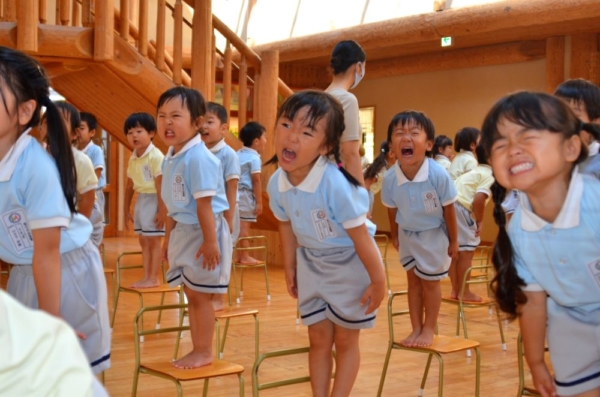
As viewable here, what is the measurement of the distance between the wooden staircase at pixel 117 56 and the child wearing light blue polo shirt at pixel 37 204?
142 inches

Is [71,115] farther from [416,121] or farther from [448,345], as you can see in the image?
[448,345]

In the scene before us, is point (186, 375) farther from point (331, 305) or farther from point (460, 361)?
point (460, 361)

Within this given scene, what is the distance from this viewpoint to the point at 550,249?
79.4 inches

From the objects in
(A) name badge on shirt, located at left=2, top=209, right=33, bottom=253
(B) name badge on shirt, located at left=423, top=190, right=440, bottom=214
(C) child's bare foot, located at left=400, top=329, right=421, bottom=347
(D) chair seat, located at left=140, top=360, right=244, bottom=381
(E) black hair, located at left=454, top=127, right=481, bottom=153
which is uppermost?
(E) black hair, located at left=454, top=127, right=481, bottom=153

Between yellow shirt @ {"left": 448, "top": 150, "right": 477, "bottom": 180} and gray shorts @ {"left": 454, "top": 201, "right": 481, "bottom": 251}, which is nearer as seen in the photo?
gray shorts @ {"left": 454, "top": 201, "right": 481, "bottom": 251}

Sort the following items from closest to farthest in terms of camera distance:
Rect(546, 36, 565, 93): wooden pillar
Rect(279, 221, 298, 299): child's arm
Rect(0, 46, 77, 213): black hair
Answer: Rect(0, 46, 77, 213): black hair, Rect(279, 221, 298, 299): child's arm, Rect(546, 36, 565, 93): wooden pillar

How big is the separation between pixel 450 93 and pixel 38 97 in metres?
10.2

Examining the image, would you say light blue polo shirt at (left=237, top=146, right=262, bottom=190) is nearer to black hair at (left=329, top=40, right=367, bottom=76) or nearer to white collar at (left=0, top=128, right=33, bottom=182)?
black hair at (left=329, top=40, right=367, bottom=76)

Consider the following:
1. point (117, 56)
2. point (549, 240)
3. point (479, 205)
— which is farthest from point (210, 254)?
point (117, 56)

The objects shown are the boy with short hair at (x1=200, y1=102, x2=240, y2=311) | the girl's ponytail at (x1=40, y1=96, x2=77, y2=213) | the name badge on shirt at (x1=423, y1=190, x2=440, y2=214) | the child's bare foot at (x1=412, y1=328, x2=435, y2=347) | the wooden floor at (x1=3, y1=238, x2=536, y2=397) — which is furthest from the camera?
the boy with short hair at (x1=200, y1=102, x2=240, y2=311)

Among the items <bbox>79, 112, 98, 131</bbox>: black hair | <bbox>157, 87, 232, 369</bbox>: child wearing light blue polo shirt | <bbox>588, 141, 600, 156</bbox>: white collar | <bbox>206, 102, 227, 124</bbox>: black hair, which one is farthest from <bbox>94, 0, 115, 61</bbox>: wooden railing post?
<bbox>588, 141, 600, 156</bbox>: white collar

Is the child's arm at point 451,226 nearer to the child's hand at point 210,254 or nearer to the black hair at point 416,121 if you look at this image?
the black hair at point 416,121

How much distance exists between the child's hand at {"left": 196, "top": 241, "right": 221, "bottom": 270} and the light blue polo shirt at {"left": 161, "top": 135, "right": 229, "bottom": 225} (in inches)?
7.4

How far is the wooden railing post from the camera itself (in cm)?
571
